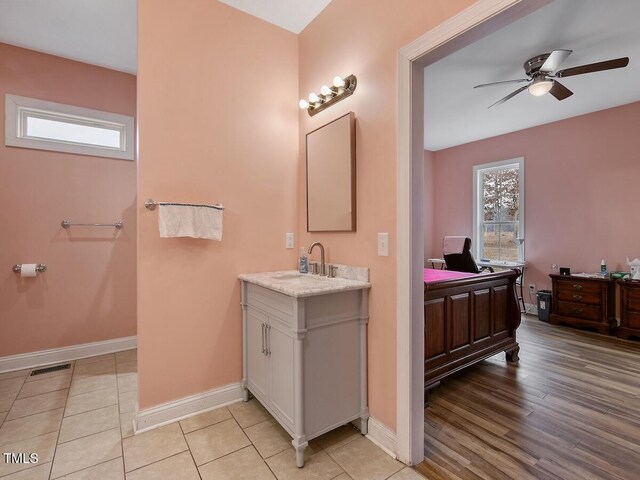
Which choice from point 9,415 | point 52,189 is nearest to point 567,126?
point 52,189

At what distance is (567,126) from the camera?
4.27m

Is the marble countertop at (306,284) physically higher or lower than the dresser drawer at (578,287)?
higher

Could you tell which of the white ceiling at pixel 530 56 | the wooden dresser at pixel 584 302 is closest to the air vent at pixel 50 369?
the white ceiling at pixel 530 56

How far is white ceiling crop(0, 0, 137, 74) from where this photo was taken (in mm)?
2270

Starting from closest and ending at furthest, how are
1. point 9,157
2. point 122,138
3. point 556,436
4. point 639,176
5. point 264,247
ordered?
point 556,436, point 264,247, point 9,157, point 122,138, point 639,176

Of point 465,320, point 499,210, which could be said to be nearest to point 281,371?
point 465,320

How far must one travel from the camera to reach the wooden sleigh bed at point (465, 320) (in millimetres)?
2232

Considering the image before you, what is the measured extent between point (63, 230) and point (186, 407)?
218 centimetres

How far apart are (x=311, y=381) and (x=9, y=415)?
208cm

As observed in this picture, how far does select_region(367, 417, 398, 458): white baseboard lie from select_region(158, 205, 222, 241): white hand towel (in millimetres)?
1514

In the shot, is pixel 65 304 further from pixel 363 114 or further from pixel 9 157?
pixel 363 114

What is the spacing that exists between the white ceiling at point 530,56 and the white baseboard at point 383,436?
2.97 m

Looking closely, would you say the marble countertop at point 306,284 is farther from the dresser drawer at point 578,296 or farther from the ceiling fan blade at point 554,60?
the dresser drawer at point 578,296

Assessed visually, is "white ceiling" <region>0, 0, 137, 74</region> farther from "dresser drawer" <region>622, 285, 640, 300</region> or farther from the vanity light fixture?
"dresser drawer" <region>622, 285, 640, 300</region>
